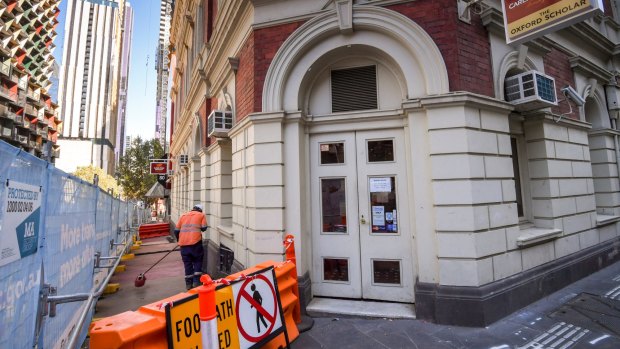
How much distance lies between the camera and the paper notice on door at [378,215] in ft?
17.6

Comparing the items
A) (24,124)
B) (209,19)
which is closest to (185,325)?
(209,19)

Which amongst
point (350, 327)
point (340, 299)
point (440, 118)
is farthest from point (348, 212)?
point (440, 118)

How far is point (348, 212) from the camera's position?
217 inches

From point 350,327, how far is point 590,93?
29.6ft

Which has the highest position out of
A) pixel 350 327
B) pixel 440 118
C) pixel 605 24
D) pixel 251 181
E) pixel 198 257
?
pixel 605 24

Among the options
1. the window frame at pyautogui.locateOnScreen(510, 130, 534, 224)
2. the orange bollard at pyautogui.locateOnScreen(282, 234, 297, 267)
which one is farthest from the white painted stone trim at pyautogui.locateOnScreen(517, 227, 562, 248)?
the orange bollard at pyautogui.locateOnScreen(282, 234, 297, 267)

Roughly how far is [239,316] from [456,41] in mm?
5158

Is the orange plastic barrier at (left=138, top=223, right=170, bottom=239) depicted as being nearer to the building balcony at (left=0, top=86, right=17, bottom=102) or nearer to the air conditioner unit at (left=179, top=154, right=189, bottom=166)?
the air conditioner unit at (left=179, top=154, right=189, bottom=166)

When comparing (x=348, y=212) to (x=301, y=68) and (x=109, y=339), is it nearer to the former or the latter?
(x=301, y=68)

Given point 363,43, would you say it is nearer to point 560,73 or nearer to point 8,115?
point 560,73

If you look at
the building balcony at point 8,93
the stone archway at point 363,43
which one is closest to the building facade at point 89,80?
the building balcony at point 8,93

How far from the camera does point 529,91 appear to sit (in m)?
5.43

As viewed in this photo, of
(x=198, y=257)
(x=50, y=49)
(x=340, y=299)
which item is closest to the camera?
(x=340, y=299)

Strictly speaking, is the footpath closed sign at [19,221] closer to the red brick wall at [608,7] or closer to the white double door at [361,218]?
the white double door at [361,218]
